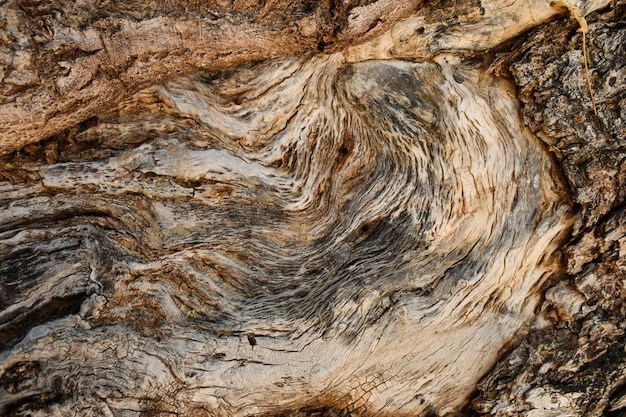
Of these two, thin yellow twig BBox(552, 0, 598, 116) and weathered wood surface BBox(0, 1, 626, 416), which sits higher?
thin yellow twig BBox(552, 0, 598, 116)

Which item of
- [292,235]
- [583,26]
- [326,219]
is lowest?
[292,235]

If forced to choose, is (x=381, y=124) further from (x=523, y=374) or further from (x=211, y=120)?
(x=523, y=374)

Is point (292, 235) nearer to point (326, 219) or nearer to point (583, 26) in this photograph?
point (326, 219)

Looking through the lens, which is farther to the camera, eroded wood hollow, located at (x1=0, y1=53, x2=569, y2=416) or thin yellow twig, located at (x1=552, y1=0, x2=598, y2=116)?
eroded wood hollow, located at (x1=0, y1=53, x2=569, y2=416)

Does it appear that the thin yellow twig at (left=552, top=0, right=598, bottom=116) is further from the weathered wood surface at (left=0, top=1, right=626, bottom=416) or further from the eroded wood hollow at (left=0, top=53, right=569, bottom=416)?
the eroded wood hollow at (left=0, top=53, right=569, bottom=416)

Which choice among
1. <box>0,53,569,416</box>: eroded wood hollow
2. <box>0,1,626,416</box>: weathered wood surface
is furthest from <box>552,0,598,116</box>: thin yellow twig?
<box>0,53,569,416</box>: eroded wood hollow

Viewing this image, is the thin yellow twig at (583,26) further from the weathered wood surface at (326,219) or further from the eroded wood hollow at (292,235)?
the eroded wood hollow at (292,235)

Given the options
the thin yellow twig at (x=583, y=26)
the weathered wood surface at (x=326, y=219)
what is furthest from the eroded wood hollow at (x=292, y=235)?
the thin yellow twig at (x=583, y=26)

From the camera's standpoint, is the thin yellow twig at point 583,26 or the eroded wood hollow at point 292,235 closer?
the thin yellow twig at point 583,26

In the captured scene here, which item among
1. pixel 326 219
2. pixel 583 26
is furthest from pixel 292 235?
pixel 583 26
